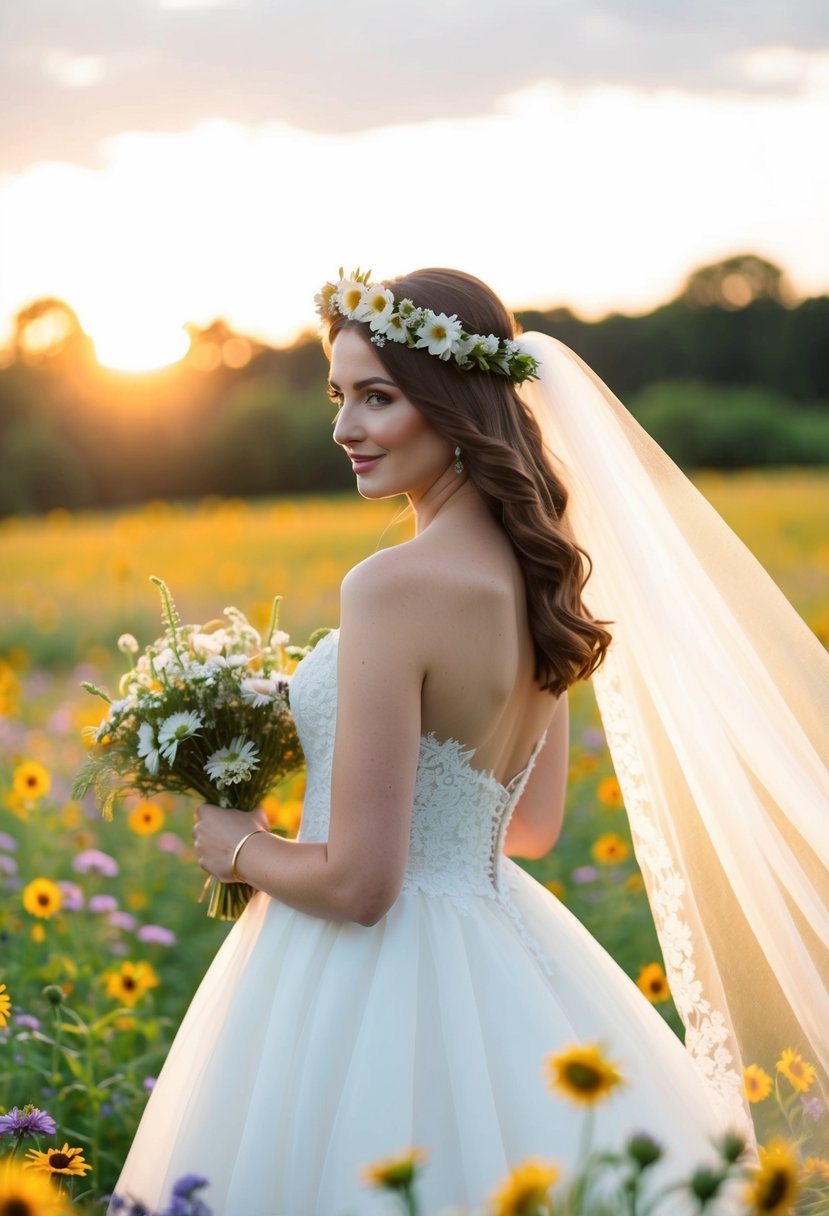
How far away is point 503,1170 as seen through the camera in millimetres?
2164

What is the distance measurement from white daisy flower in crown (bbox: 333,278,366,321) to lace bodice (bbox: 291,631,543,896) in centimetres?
69

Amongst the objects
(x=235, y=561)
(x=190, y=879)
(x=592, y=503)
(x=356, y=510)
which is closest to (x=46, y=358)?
(x=356, y=510)

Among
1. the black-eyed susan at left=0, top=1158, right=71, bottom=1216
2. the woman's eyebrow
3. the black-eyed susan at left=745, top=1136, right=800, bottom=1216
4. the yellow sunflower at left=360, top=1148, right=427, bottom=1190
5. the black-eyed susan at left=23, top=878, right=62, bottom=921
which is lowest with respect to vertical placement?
the black-eyed susan at left=23, top=878, right=62, bottom=921

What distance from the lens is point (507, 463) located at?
2498 millimetres

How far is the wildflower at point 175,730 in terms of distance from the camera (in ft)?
8.31

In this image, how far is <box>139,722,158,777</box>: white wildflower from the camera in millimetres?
2557

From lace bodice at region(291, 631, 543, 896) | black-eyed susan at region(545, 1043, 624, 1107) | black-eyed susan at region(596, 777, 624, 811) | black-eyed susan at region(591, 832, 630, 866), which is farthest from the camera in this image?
black-eyed susan at region(596, 777, 624, 811)

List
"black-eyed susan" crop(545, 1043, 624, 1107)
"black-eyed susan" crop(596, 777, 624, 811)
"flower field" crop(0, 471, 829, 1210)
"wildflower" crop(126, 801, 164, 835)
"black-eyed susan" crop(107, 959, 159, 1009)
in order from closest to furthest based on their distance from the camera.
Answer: "black-eyed susan" crop(545, 1043, 624, 1107)
"flower field" crop(0, 471, 829, 1210)
"black-eyed susan" crop(107, 959, 159, 1009)
"wildflower" crop(126, 801, 164, 835)
"black-eyed susan" crop(596, 777, 624, 811)

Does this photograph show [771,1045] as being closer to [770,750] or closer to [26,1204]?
[770,750]

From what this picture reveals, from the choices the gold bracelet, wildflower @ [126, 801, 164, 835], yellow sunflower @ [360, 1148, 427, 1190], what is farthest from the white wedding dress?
wildflower @ [126, 801, 164, 835]

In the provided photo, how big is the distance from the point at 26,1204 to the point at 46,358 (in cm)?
3707

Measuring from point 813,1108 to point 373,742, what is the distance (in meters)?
1.40

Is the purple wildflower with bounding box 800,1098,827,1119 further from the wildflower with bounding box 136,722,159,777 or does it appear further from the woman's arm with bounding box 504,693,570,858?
the wildflower with bounding box 136,722,159,777

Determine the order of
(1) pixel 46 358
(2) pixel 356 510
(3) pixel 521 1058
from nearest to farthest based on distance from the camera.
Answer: (3) pixel 521 1058, (2) pixel 356 510, (1) pixel 46 358
